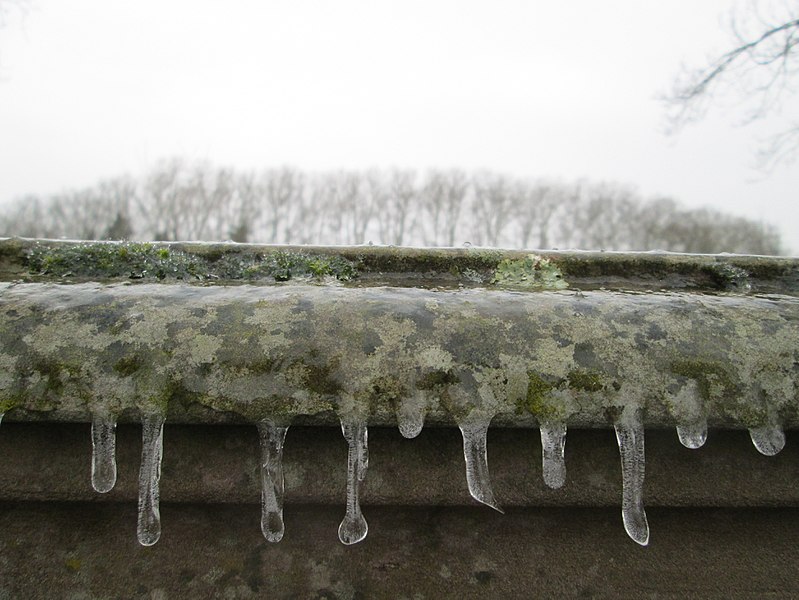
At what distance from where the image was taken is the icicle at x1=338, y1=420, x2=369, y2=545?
3.21ft

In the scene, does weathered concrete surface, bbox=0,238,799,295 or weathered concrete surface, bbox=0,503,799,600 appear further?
weathered concrete surface, bbox=0,238,799,295

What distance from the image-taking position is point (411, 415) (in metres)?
0.95

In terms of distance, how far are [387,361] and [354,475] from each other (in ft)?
0.85

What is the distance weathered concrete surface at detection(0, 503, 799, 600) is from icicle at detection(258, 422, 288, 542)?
0.35 feet

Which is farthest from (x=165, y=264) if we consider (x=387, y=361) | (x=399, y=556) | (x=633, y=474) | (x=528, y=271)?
(x=633, y=474)

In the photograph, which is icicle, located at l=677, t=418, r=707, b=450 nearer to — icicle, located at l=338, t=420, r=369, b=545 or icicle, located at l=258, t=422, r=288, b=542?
icicle, located at l=338, t=420, r=369, b=545

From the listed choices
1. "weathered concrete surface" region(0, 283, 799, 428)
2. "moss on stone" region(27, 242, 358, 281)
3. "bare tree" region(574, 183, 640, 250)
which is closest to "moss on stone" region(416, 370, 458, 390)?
"weathered concrete surface" region(0, 283, 799, 428)

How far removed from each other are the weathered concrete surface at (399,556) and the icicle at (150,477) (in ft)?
0.36

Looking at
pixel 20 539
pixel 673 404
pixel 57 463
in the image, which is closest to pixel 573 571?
pixel 673 404

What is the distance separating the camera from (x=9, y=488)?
3.40 ft

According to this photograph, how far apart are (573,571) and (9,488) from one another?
1305 mm

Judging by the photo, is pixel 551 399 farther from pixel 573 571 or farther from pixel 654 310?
pixel 573 571

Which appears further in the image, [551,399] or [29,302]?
[29,302]

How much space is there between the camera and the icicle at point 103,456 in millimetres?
979
